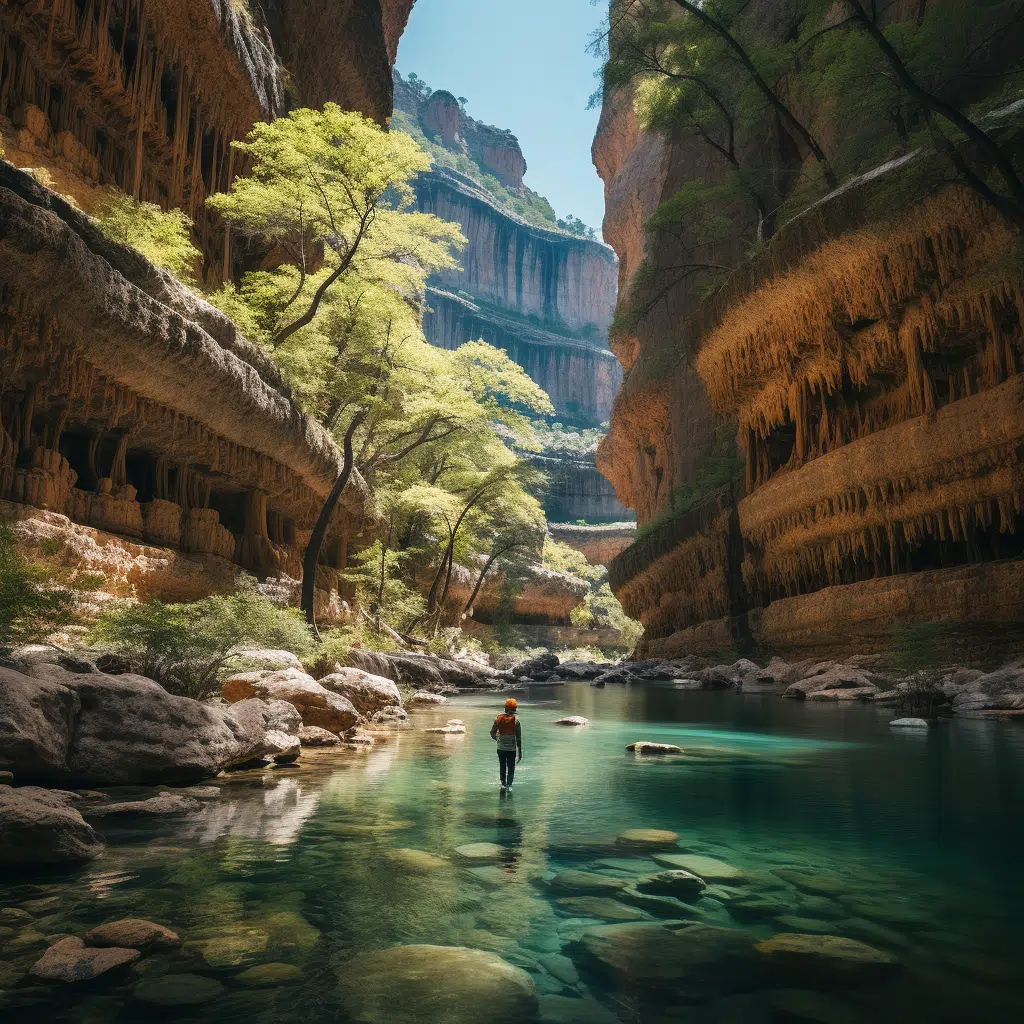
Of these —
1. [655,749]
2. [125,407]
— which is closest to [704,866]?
[655,749]

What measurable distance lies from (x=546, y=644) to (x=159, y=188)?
4097 centimetres

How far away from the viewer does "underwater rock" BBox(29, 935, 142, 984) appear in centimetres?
297

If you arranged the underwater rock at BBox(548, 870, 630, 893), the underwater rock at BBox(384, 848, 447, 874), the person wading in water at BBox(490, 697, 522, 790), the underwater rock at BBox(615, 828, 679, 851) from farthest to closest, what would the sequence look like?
1. the person wading in water at BBox(490, 697, 522, 790)
2. the underwater rock at BBox(615, 828, 679, 851)
3. the underwater rock at BBox(384, 848, 447, 874)
4. the underwater rock at BBox(548, 870, 630, 893)

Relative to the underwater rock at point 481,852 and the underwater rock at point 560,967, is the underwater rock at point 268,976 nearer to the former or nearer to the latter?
the underwater rock at point 560,967

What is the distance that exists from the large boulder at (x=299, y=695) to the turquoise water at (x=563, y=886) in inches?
64.3

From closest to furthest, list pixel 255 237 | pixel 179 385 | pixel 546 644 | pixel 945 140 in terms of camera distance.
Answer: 1. pixel 945 140
2. pixel 179 385
3. pixel 255 237
4. pixel 546 644

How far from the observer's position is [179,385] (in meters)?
14.1

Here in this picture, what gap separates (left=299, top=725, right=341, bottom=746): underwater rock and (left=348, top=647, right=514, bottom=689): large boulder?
5.80m

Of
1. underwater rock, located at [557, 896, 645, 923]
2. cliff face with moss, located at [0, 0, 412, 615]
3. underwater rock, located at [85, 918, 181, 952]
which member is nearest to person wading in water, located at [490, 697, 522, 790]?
underwater rock, located at [557, 896, 645, 923]

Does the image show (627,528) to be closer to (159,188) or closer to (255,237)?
(255,237)

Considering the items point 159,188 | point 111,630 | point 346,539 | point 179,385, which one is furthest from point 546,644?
point 111,630

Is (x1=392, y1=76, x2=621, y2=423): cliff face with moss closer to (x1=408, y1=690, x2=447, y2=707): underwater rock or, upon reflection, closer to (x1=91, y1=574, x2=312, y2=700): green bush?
(x1=408, y1=690, x2=447, y2=707): underwater rock

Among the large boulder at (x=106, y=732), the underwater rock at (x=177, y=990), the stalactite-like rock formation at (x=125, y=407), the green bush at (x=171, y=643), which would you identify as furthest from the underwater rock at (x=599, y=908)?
the stalactite-like rock formation at (x=125, y=407)

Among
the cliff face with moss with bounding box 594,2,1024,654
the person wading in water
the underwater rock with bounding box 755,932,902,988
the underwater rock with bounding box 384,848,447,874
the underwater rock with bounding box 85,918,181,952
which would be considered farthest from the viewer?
the cliff face with moss with bounding box 594,2,1024,654
